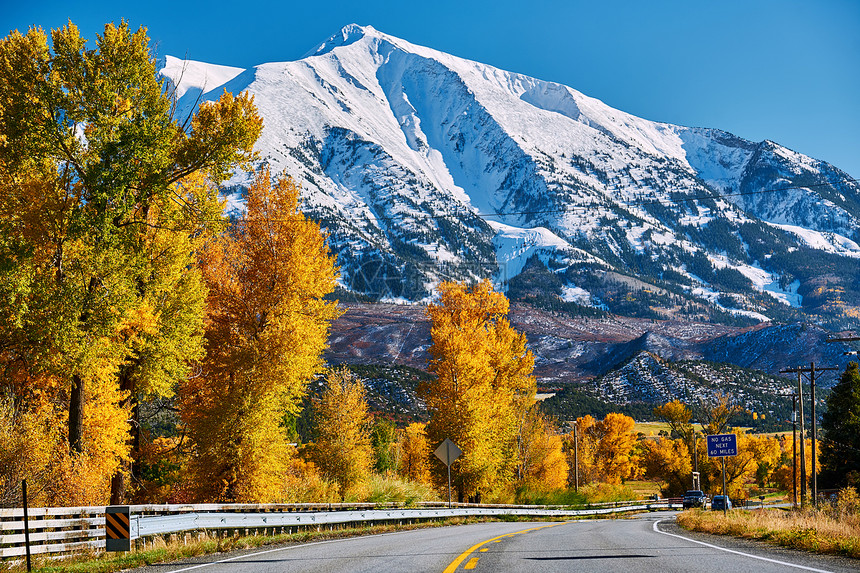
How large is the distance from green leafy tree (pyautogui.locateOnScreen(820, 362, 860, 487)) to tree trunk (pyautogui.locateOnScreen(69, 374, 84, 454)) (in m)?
58.7

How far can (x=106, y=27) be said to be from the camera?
20.5 metres

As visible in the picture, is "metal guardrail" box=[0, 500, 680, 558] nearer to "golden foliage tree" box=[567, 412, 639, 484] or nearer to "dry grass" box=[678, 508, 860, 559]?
"dry grass" box=[678, 508, 860, 559]

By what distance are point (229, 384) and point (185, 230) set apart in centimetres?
667

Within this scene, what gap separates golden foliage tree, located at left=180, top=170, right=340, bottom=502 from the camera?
2545 cm

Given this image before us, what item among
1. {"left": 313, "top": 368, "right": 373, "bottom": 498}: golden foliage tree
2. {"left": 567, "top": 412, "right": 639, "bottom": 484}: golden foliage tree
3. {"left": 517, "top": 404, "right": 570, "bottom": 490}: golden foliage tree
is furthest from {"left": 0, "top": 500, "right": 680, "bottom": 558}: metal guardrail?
{"left": 567, "top": 412, "right": 639, "bottom": 484}: golden foliage tree

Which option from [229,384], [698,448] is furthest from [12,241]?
[698,448]

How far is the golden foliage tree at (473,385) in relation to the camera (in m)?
38.3

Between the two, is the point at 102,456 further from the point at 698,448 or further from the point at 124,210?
the point at 698,448

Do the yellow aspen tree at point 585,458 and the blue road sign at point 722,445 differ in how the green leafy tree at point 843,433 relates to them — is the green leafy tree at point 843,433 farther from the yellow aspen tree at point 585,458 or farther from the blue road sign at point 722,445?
the blue road sign at point 722,445

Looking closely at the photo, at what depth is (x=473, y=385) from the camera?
38.9 m

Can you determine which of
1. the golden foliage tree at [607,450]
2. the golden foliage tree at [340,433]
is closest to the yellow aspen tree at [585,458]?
the golden foliage tree at [607,450]

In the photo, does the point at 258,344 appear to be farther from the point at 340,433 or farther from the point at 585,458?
the point at 585,458

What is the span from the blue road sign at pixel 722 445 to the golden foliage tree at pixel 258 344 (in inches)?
571

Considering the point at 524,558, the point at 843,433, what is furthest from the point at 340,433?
the point at 524,558
